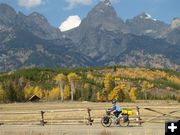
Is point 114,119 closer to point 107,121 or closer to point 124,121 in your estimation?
point 107,121

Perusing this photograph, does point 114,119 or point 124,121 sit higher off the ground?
point 114,119

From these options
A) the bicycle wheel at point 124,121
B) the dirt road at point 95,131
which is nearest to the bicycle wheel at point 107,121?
the bicycle wheel at point 124,121

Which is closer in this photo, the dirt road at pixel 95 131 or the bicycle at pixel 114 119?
the dirt road at pixel 95 131

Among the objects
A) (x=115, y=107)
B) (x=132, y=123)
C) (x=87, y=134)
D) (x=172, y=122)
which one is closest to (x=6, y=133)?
(x=87, y=134)

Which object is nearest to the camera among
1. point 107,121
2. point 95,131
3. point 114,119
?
point 95,131

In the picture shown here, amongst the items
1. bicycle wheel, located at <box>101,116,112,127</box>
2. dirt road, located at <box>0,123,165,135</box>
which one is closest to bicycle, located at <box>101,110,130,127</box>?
bicycle wheel, located at <box>101,116,112,127</box>

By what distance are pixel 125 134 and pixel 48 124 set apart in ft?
50.4

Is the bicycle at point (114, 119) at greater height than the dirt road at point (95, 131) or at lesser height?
greater

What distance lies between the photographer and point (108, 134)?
28.0 m

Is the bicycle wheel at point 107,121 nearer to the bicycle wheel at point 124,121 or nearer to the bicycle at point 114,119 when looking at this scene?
the bicycle at point 114,119

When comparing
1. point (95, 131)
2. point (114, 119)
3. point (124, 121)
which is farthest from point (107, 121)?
point (95, 131)

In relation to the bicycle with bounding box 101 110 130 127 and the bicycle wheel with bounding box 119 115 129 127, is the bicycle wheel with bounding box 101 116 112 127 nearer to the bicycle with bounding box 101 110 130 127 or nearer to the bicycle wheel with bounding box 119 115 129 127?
the bicycle with bounding box 101 110 130 127

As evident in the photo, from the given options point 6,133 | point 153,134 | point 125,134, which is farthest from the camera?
point 6,133

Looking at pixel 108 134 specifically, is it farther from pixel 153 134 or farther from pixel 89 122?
pixel 89 122
